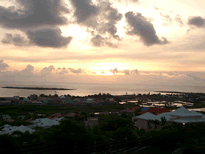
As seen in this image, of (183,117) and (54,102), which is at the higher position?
(183,117)

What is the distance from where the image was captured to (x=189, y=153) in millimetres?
6465

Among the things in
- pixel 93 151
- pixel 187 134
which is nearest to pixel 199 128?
pixel 187 134

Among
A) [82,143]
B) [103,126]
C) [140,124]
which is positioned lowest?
[140,124]

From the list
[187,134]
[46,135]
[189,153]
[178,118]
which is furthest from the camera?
[178,118]

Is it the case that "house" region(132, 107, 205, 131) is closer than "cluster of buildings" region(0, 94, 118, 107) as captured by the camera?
Yes

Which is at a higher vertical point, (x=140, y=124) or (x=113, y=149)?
(x=113, y=149)

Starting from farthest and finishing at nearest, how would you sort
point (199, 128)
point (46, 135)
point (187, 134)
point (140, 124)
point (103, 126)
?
point (140, 124), point (103, 126), point (199, 128), point (187, 134), point (46, 135)

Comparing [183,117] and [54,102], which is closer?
[183,117]

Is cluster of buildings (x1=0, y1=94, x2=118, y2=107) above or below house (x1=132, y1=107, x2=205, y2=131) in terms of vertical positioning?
below

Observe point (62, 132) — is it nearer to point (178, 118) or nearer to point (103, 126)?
point (103, 126)

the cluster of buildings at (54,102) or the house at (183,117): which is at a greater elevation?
the house at (183,117)

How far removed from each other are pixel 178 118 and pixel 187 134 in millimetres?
8202

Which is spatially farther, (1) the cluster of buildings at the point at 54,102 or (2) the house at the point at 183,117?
(1) the cluster of buildings at the point at 54,102

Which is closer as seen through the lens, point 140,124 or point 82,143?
point 82,143
